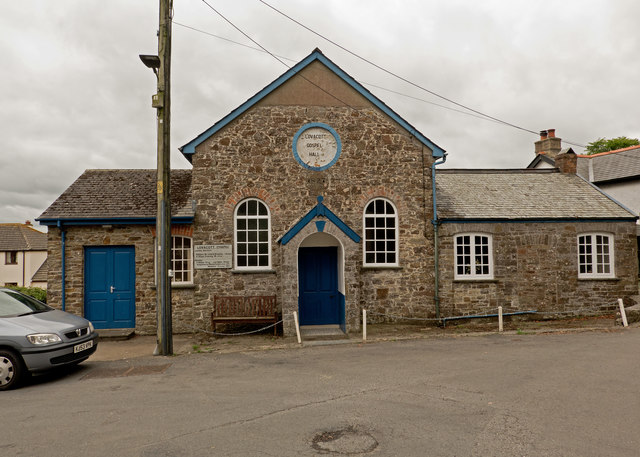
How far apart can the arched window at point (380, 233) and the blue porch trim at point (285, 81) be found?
220 centimetres

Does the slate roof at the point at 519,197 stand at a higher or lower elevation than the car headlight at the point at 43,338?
higher

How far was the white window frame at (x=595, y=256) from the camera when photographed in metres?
14.5

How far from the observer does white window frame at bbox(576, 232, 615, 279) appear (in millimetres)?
14516

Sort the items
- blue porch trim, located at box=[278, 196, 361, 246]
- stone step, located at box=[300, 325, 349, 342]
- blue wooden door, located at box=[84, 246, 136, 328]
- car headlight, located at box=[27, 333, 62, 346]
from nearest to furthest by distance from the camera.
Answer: car headlight, located at box=[27, 333, 62, 346] → stone step, located at box=[300, 325, 349, 342] → blue porch trim, located at box=[278, 196, 361, 246] → blue wooden door, located at box=[84, 246, 136, 328]

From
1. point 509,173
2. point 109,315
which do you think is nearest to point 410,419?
point 109,315

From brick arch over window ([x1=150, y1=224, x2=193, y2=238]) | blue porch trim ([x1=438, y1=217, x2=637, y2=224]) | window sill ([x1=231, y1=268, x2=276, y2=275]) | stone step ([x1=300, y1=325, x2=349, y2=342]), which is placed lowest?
stone step ([x1=300, y1=325, x2=349, y2=342])

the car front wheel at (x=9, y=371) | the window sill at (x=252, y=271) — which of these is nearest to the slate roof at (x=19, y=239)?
the window sill at (x=252, y=271)

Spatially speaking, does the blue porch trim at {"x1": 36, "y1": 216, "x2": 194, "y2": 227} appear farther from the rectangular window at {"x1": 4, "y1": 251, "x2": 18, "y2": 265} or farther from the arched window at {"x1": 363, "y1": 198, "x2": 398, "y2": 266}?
the rectangular window at {"x1": 4, "y1": 251, "x2": 18, "y2": 265}

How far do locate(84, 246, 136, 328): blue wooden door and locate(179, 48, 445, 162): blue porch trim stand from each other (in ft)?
11.6

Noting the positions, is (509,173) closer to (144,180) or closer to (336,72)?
(336,72)

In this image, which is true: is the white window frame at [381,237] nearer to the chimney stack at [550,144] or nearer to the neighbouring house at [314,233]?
the neighbouring house at [314,233]

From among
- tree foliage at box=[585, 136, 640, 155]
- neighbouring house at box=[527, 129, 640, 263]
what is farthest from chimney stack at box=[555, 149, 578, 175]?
tree foliage at box=[585, 136, 640, 155]

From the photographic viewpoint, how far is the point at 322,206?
1216cm

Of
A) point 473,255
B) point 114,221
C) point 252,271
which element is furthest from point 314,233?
point 114,221
